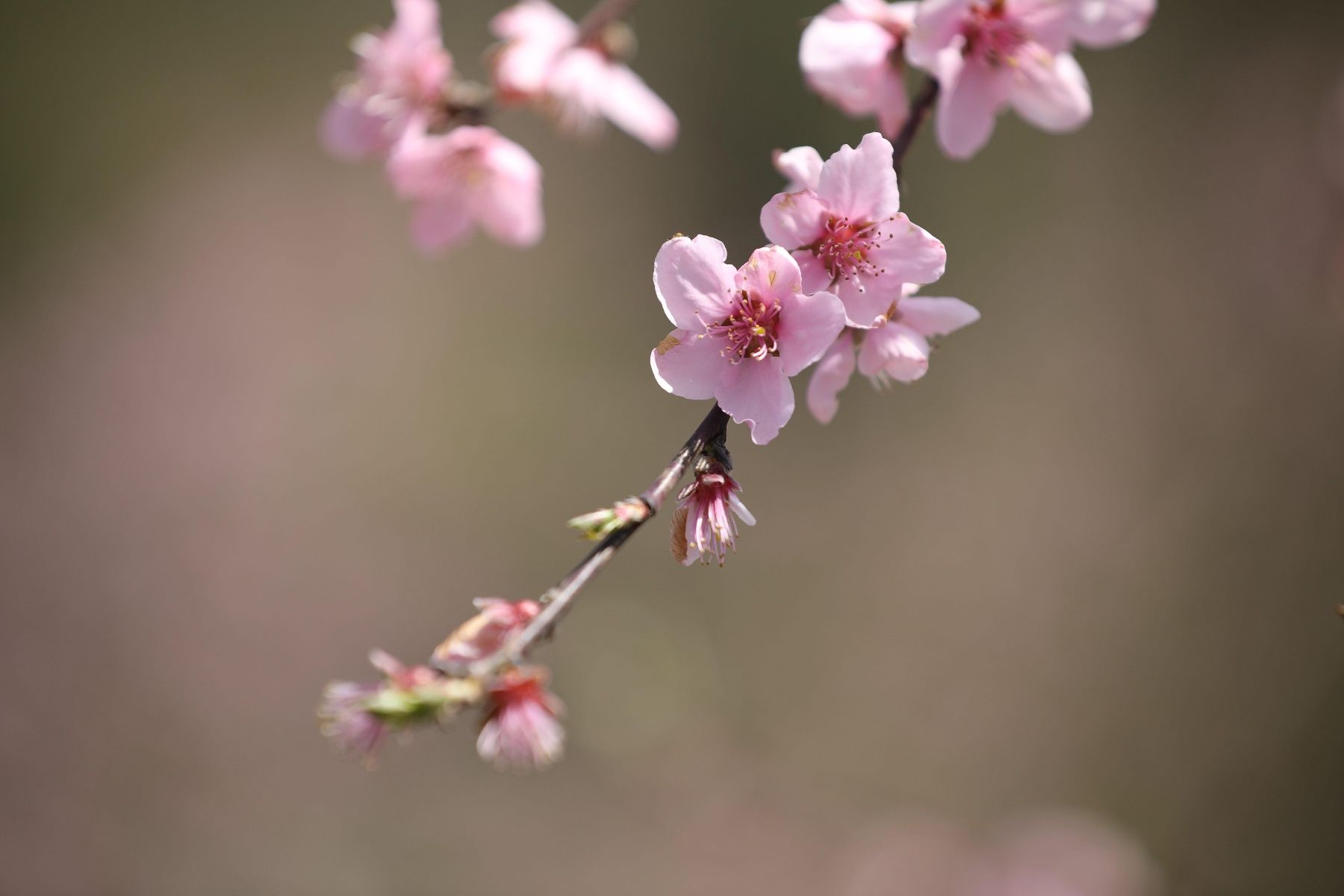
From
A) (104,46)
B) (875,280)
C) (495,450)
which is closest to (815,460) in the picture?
(495,450)

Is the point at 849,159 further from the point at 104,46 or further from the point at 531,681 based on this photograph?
the point at 104,46

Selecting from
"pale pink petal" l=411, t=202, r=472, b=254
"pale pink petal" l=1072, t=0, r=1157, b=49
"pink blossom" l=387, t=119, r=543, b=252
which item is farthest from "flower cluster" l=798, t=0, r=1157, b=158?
"pale pink petal" l=411, t=202, r=472, b=254

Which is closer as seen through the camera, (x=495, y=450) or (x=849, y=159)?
(x=849, y=159)

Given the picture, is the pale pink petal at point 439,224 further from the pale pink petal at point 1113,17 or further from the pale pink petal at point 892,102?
the pale pink petal at point 1113,17

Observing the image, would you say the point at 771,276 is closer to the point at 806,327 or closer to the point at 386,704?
the point at 806,327

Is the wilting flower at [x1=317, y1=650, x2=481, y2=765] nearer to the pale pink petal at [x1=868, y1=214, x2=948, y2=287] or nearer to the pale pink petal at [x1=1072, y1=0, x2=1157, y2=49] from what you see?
the pale pink petal at [x1=868, y1=214, x2=948, y2=287]

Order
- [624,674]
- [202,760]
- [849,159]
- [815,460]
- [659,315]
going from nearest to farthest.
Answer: [849,159] < [624,674] < [202,760] < [815,460] < [659,315]

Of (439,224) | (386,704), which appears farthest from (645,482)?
(386,704)
